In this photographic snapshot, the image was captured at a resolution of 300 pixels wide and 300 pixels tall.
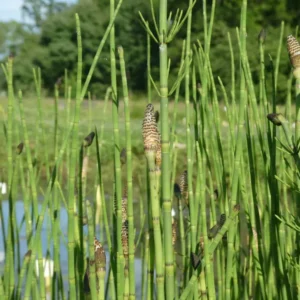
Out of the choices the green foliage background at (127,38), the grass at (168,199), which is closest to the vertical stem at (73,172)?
the grass at (168,199)

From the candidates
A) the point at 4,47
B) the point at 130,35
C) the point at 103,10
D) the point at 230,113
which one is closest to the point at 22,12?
the point at 4,47

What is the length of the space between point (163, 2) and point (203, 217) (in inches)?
10.1

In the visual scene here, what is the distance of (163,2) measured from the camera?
60cm

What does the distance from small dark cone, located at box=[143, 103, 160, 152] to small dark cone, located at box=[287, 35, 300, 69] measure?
0.21 meters

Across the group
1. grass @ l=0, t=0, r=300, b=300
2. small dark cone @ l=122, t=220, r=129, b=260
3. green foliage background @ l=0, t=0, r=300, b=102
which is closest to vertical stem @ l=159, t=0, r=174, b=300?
grass @ l=0, t=0, r=300, b=300

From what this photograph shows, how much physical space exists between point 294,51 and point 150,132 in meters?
0.22

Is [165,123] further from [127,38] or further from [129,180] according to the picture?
[127,38]

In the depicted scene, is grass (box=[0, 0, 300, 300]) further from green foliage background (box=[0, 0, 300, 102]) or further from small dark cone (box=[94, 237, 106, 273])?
green foliage background (box=[0, 0, 300, 102])

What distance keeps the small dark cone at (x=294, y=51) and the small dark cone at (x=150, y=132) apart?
208 millimetres

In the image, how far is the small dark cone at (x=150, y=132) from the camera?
1.91 feet

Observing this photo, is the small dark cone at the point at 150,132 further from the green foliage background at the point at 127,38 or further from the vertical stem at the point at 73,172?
the green foliage background at the point at 127,38

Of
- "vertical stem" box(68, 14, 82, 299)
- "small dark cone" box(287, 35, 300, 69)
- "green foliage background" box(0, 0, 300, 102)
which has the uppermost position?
"green foliage background" box(0, 0, 300, 102)

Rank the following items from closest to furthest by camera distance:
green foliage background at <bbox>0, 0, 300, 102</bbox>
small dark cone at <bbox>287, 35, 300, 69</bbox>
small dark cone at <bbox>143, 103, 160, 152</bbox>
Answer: small dark cone at <bbox>143, 103, 160, 152</bbox> < small dark cone at <bbox>287, 35, 300, 69</bbox> < green foliage background at <bbox>0, 0, 300, 102</bbox>

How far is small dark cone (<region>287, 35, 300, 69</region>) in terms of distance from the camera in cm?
71
